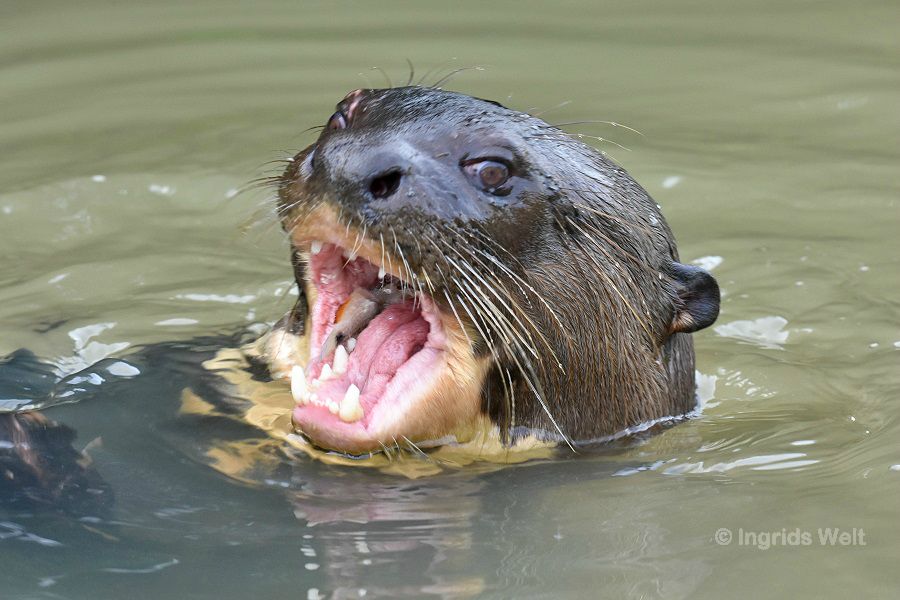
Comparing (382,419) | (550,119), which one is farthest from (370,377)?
(550,119)

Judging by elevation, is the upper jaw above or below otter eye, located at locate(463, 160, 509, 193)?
below

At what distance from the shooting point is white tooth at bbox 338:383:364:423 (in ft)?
14.2

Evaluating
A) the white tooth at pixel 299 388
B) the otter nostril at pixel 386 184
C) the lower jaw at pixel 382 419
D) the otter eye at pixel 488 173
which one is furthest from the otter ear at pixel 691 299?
the white tooth at pixel 299 388

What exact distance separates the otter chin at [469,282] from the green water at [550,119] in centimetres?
24

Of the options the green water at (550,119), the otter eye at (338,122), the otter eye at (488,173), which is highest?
the otter eye at (338,122)

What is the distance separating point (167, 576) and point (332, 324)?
1.02 metres

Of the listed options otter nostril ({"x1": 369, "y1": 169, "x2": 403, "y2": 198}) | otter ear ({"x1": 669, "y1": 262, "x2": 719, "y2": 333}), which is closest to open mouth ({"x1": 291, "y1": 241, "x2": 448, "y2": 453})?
otter nostril ({"x1": 369, "y1": 169, "x2": 403, "y2": 198})

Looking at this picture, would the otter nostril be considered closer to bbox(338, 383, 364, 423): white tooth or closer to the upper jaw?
the upper jaw

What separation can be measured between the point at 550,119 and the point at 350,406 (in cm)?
518

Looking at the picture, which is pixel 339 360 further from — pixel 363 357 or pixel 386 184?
pixel 386 184

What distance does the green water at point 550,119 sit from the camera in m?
4.18

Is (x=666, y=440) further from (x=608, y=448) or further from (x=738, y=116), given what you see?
(x=738, y=116)

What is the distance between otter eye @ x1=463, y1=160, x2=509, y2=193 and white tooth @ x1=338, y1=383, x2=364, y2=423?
2.41 feet

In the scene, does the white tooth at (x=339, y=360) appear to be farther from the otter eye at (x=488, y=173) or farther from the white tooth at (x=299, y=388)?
the otter eye at (x=488, y=173)
